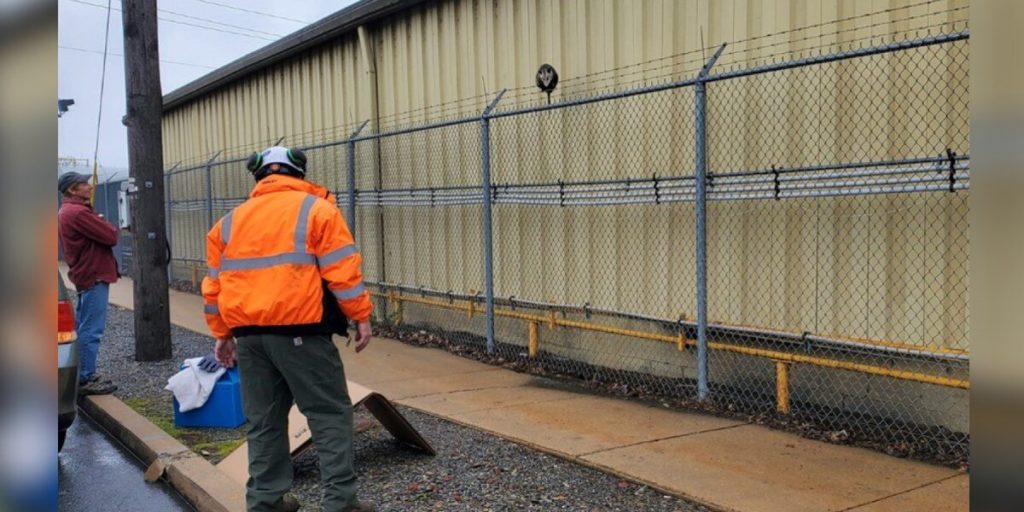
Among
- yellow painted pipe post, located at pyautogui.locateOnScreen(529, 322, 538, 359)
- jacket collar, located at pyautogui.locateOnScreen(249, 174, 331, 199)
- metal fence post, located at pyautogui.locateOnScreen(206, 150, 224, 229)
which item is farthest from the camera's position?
metal fence post, located at pyautogui.locateOnScreen(206, 150, 224, 229)

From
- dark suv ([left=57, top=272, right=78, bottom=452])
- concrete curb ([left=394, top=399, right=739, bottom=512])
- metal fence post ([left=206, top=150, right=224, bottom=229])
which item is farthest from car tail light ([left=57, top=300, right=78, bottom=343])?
metal fence post ([left=206, top=150, right=224, bottom=229])

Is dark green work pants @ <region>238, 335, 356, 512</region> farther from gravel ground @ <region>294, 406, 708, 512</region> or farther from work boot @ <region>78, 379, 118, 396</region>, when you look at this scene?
work boot @ <region>78, 379, 118, 396</region>

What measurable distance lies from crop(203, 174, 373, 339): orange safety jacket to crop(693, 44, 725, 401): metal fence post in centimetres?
310

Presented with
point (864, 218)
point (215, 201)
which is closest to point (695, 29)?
point (864, 218)

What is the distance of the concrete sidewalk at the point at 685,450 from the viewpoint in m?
4.34

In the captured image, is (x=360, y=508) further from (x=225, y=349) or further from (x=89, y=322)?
(x=89, y=322)

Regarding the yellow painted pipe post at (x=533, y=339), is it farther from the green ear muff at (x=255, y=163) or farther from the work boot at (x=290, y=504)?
the green ear muff at (x=255, y=163)

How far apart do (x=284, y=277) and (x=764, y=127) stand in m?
3.93

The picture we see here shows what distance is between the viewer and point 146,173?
27.8 ft

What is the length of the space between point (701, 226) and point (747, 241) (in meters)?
0.42

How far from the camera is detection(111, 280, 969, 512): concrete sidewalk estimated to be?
4.34m

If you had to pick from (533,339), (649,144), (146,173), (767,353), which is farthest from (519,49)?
(767,353)

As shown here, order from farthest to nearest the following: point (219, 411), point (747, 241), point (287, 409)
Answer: point (747, 241) → point (219, 411) → point (287, 409)

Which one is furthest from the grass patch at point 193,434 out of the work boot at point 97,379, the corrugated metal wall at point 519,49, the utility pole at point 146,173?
the corrugated metal wall at point 519,49
